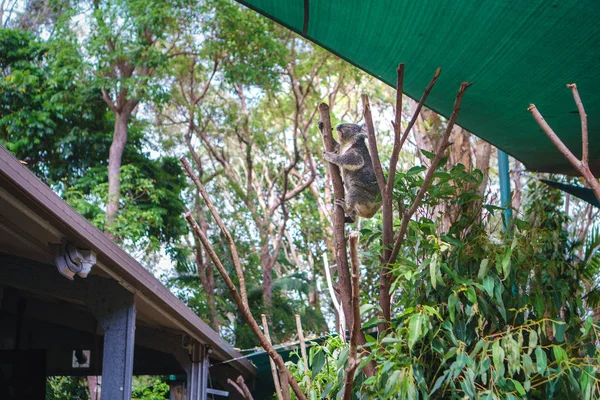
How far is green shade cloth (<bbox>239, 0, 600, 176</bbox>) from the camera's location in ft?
8.35

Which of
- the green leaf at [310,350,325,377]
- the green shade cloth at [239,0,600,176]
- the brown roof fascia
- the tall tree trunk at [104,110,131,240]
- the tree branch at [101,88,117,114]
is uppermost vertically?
the tree branch at [101,88,117,114]

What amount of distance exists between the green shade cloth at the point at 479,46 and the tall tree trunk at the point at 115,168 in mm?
7632

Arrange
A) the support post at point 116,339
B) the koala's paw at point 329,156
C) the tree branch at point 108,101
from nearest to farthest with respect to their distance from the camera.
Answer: the koala's paw at point 329,156, the support post at point 116,339, the tree branch at point 108,101

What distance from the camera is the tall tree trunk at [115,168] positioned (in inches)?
403

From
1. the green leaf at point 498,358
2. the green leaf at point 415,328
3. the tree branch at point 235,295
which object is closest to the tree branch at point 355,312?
the tree branch at point 235,295

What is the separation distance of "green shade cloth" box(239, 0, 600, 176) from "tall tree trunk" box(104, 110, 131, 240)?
7.63 m

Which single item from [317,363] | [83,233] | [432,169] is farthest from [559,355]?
[83,233]

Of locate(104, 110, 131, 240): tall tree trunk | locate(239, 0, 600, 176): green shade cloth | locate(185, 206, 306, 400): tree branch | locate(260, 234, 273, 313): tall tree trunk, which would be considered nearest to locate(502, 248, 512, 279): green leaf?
locate(239, 0, 600, 176): green shade cloth

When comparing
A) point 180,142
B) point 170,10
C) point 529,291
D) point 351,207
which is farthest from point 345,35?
point 180,142

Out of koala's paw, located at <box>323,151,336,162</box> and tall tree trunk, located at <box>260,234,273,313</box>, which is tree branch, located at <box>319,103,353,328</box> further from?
tall tree trunk, located at <box>260,234,273,313</box>

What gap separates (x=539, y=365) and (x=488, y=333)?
0.48 m

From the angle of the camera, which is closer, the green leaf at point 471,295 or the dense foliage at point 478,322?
the dense foliage at point 478,322

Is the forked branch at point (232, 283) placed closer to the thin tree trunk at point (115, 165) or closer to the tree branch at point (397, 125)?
the tree branch at point (397, 125)

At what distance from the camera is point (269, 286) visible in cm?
1275
